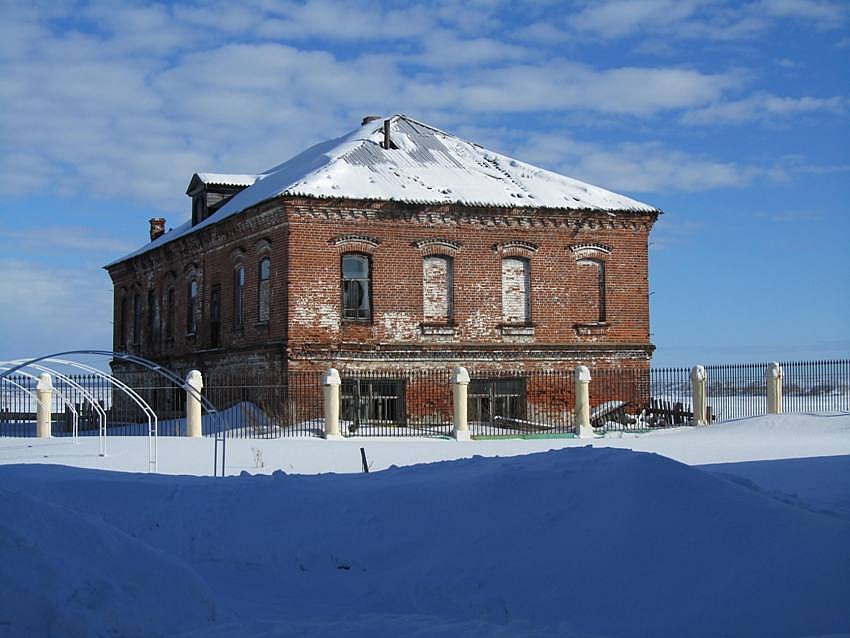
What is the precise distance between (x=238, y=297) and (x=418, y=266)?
5.37 meters

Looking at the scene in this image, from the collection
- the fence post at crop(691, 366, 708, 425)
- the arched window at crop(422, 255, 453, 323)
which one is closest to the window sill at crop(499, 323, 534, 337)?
the arched window at crop(422, 255, 453, 323)

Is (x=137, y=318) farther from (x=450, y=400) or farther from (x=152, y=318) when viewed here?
(x=450, y=400)

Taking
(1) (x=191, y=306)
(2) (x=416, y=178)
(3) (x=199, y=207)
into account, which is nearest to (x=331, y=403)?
(2) (x=416, y=178)

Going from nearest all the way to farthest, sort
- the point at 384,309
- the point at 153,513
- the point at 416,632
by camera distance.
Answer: the point at 416,632 < the point at 153,513 < the point at 384,309

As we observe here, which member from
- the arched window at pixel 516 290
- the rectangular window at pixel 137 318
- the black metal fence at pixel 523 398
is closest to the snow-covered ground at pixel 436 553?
the black metal fence at pixel 523 398

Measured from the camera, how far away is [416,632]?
295 inches

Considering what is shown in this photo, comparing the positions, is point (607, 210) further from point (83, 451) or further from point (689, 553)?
point (689, 553)

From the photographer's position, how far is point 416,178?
2875 centimetres

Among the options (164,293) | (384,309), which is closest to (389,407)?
(384,309)

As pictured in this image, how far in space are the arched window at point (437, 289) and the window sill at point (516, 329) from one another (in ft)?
5.02

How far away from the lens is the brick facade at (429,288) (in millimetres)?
26891

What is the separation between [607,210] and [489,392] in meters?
5.98

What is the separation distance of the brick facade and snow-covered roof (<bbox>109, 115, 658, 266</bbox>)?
0.35 meters

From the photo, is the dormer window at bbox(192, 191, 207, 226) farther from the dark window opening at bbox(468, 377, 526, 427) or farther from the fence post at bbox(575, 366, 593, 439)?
the fence post at bbox(575, 366, 593, 439)
